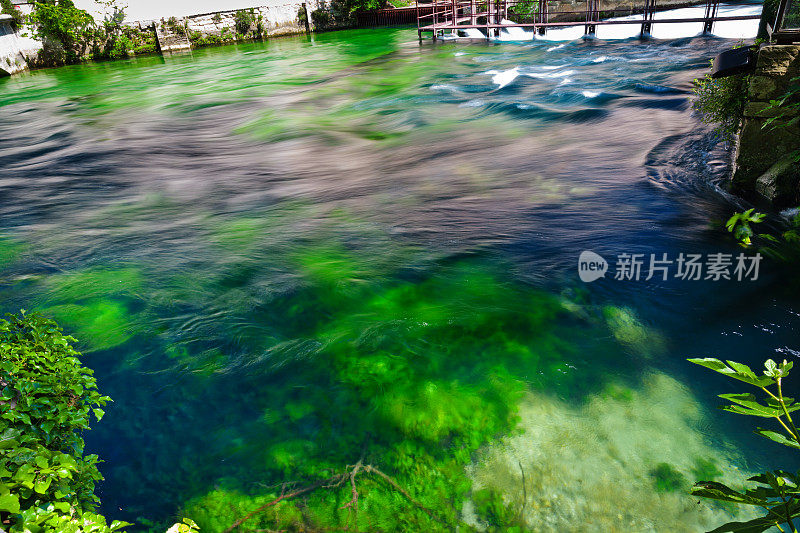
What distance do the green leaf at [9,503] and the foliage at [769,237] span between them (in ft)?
17.4

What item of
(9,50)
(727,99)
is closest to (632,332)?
(727,99)

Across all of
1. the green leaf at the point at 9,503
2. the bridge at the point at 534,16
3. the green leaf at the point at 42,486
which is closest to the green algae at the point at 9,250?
the green leaf at the point at 42,486

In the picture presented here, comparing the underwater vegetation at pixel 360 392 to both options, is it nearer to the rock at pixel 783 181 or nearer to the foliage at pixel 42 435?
the foliage at pixel 42 435

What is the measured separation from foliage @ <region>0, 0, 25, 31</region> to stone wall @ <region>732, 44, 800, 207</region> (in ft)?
91.1

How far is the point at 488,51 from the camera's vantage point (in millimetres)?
19000

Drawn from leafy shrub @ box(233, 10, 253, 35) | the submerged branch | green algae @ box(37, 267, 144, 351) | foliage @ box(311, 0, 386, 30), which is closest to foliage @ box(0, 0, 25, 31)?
leafy shrub @ box(233, 10, 253, 35)

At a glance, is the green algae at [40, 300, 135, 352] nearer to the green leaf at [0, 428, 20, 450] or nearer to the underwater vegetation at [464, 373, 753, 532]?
the green leaf at [0, 428, 20, 450]

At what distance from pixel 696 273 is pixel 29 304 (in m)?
5.98

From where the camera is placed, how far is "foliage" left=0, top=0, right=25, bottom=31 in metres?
21.8

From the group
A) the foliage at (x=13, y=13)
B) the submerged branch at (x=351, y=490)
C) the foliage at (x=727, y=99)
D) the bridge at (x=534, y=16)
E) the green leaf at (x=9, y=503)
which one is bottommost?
the submerged branch at (x=351, y=490)

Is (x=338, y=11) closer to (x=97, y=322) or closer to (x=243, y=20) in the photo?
(x=243, y=20)

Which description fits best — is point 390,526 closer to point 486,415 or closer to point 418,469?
point 418,469

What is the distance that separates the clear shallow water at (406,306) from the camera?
2893 millimetres

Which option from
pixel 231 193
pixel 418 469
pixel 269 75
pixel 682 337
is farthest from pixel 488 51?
pixel 418 469
